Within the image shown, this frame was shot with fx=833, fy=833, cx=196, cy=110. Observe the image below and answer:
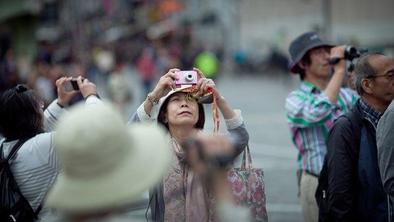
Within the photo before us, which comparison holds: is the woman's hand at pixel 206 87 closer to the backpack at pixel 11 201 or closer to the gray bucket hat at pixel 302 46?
the backpack at pixel 11 201

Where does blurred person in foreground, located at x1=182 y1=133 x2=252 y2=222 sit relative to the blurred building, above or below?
above

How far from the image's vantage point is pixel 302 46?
660 centimetres

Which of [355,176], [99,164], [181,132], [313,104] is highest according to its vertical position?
[99,164]

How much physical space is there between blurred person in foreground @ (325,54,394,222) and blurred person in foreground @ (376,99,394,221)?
352 millimetres

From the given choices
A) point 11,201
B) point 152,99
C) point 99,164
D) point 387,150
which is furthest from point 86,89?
point 99,164

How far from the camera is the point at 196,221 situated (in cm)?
448

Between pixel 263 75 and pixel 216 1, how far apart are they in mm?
11529

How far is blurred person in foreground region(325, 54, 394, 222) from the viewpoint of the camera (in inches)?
201

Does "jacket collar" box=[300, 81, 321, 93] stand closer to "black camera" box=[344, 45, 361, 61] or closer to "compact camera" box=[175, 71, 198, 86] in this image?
"black camera" box=[344, 45, 361, 61]

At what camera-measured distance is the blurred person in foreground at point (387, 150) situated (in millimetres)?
4637

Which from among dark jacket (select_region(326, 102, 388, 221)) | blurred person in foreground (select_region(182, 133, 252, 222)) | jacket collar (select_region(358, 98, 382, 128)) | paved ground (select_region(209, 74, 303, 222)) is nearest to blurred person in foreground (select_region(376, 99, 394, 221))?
dark jacket (select_region(326, 102, 388, 221))

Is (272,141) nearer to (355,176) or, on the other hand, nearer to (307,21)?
(355,176)

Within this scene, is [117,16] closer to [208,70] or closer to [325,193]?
[208,70]

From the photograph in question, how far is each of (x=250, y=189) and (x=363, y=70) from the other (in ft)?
4.72
